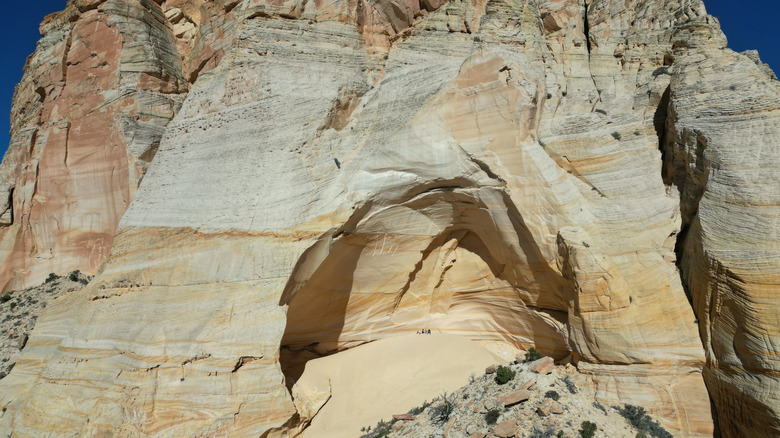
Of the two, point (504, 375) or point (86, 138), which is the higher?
point (86, 138)

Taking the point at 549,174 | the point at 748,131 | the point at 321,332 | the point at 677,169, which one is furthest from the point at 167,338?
the point at 748,131

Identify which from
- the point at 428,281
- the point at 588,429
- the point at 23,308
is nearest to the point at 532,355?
the point at 588,429

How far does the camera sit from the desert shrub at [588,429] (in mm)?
8258

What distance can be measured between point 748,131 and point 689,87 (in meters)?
1.75

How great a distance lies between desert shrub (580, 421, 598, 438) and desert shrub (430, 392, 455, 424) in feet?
8.66

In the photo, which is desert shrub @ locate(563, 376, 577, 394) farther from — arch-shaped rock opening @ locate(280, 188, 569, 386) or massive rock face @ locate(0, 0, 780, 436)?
arch-shaped rock opening @ locate(280, 188, 569, 386)

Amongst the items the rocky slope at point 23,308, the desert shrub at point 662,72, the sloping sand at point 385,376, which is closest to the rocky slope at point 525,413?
the sloping sand at point 385,376

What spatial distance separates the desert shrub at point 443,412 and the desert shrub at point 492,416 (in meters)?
1.04

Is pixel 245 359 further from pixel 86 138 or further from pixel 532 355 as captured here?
pixel 86 138

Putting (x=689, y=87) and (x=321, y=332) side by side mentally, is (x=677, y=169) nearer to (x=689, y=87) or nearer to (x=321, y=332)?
(x=689, y=87)

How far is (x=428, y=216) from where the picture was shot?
12555mm

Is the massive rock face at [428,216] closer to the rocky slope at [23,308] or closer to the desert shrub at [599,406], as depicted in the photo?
the desert shrub at [599,406]

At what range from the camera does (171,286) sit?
10.7 metres

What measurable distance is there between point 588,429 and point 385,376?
18.5 ft
